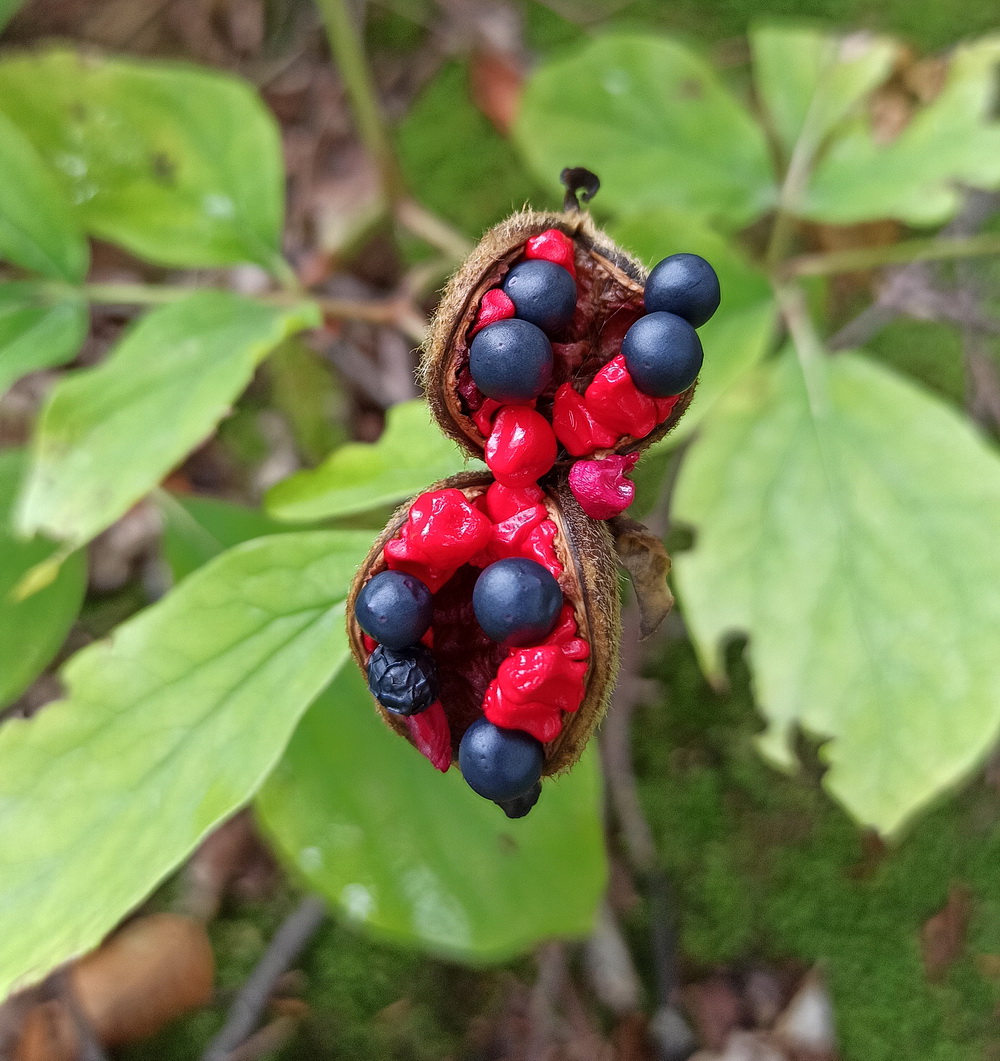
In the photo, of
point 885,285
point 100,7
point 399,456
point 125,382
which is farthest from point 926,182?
point 100,7

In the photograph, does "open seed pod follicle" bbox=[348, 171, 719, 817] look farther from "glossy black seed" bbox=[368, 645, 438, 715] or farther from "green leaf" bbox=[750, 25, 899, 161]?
"green leaf" bbox=[750, 25, 899, 161]

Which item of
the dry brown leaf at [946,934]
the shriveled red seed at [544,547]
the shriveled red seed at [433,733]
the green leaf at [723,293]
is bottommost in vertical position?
the dry brown leaf at [946,934]

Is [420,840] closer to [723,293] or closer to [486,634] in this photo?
[486,634]

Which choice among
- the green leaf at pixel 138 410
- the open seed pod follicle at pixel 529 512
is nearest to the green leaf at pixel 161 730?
the green leaf at pixel 138 410

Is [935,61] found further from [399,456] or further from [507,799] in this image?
[507,799]

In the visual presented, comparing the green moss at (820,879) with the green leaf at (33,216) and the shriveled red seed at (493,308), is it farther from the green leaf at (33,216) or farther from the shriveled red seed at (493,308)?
the green leaf at (33,216)

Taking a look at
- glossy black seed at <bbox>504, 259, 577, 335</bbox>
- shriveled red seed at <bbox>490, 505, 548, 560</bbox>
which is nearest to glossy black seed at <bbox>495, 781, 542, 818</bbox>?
shriveled red seed at <bbox>490, 505, 548, 560</bbox>

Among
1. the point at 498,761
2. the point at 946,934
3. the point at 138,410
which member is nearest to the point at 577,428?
the point at 498,761
